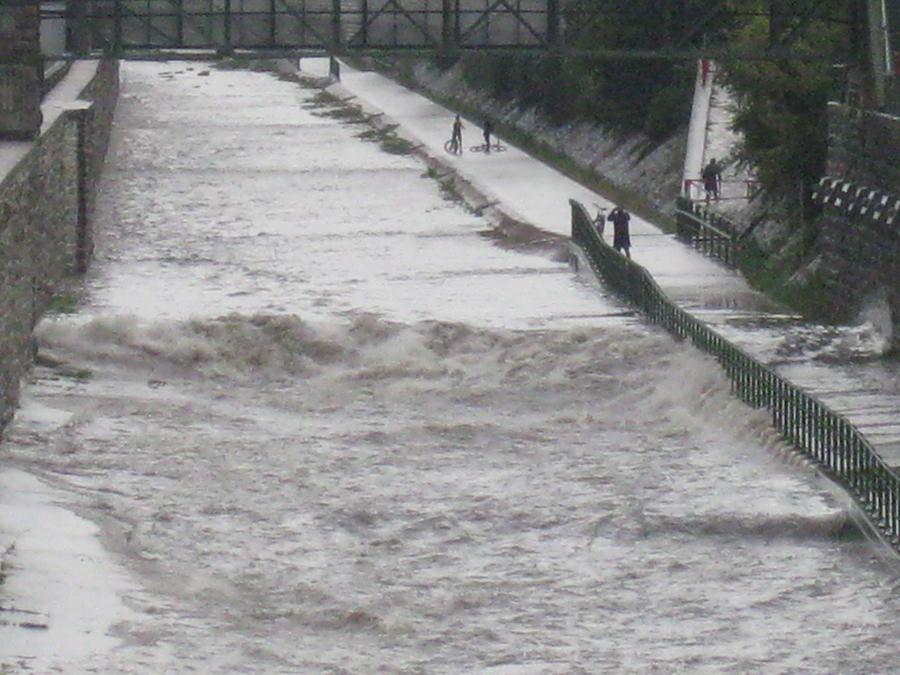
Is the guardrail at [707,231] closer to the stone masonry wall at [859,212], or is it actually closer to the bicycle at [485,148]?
the stone masonry wall at [859,212]

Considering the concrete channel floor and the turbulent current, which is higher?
the concrete channel floor

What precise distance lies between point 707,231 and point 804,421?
1726 cm

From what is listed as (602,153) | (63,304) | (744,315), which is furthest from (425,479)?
(602,153)

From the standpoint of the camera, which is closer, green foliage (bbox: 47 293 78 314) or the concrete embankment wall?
the concrete embankment wall

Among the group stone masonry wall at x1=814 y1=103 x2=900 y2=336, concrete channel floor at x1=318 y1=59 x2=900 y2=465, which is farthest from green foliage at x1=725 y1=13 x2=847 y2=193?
stone masonry wall at x1=814 y1=103 x2=900 y2=336

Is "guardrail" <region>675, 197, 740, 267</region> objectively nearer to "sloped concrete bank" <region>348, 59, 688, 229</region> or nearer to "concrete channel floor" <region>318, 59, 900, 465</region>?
"concrete channel floor" <region>318, 59, 900, 465</region>

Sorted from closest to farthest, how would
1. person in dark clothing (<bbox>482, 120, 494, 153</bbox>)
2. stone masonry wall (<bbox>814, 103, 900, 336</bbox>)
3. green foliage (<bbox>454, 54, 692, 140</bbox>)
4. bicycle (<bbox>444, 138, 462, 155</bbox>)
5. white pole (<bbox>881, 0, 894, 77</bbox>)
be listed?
stone masonry wall (<bbox>814, 103, 900, 336</bbox>) < white pole (<bbox>881, 0, 894, 77</bbox>) < green foliage (<bbox>454, 54, 692, 140</bbox>) < bicycle (<bbox>444, 138, 462, 155</bbox>) < person in dark clothing (<bbox>482, 120, 494, 153</bbox>)

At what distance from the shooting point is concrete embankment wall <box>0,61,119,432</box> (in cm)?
2989

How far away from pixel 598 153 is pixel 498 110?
1792 centimetres

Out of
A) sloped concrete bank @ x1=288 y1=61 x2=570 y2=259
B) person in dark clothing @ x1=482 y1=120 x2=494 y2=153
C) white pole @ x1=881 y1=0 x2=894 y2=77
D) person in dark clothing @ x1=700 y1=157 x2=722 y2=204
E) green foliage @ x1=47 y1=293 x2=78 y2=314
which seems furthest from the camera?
person in dark clothing @ x1=482 y1=120 x2=494 y2=153

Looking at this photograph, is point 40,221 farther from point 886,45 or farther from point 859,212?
point 886,45

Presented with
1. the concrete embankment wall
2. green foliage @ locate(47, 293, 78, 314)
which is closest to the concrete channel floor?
green foliage @ locate(47, 293, 78, 314)

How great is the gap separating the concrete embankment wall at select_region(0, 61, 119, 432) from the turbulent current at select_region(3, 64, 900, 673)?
0.70m

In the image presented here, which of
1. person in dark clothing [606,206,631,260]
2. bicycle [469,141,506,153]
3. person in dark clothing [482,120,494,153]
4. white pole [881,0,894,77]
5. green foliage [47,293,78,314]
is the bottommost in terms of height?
bicycle [469,141,506,153]
